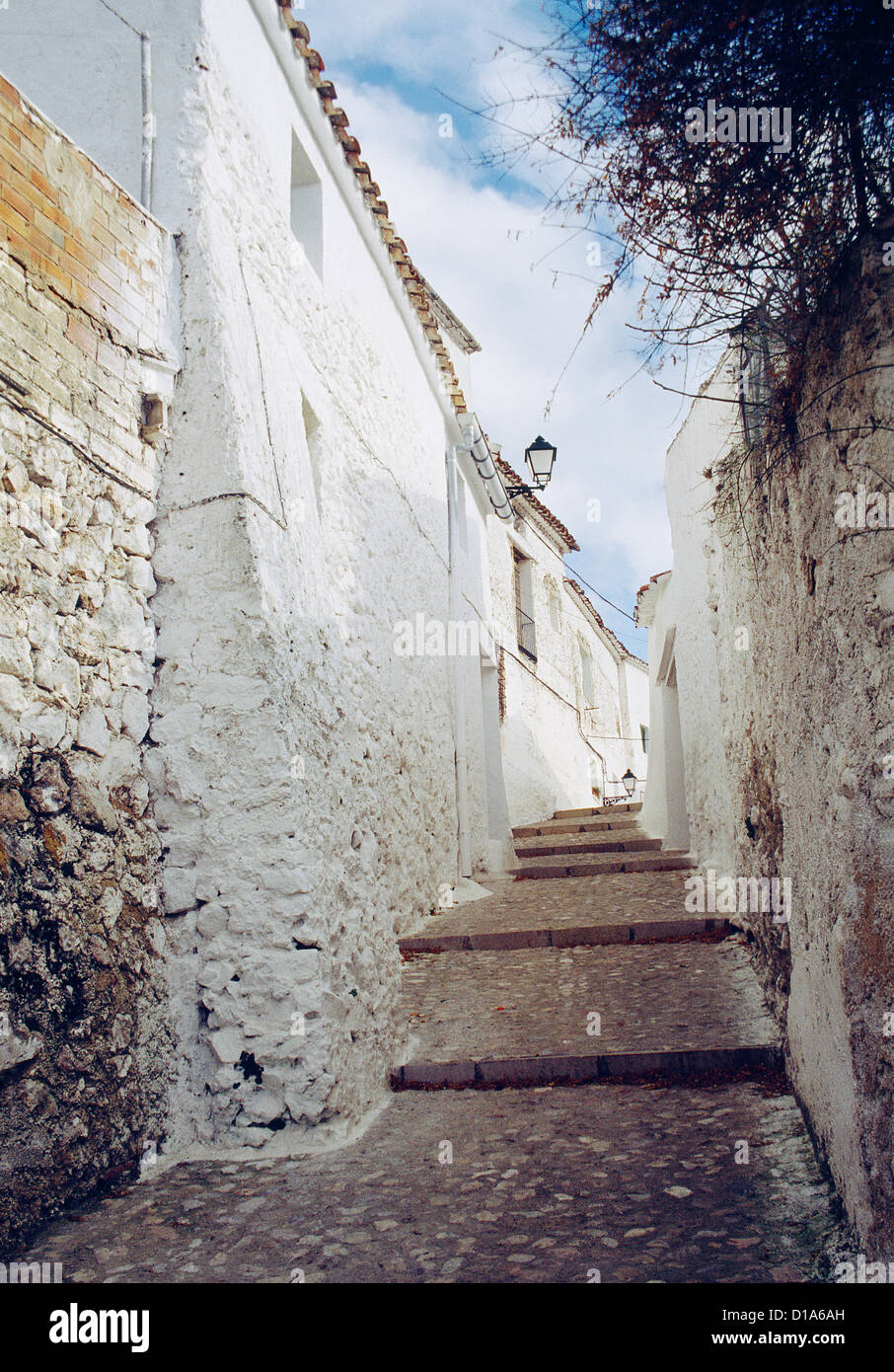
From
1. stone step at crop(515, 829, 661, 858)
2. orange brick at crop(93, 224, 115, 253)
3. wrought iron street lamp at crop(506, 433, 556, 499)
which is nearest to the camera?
orange brick at crop(93, 224, 115, 253)

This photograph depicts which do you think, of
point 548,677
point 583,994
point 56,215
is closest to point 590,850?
point 583,994

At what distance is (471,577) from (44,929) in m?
7.30

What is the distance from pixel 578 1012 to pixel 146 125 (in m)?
4.35

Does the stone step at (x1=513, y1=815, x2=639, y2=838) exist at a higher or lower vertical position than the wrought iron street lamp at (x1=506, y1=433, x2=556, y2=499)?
lower

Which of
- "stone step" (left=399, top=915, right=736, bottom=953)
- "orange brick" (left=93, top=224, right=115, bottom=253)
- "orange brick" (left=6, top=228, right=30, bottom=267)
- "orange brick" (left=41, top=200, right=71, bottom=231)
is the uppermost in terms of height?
"orange brick" (left=93, top=224, right=115, bottom=253)

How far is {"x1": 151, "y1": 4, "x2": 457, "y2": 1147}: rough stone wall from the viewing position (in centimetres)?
331

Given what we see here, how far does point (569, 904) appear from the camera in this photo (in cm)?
689

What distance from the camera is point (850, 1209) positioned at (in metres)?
2.43

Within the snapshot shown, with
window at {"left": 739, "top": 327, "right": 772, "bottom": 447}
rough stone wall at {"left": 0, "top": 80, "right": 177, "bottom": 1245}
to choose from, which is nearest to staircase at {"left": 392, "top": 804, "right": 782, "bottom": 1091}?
rough stone wall at {"left": 0, "top": 80, "right": 177, "bottom": 1245}

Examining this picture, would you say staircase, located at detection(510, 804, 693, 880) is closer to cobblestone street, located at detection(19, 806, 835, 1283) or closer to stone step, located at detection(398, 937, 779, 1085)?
stone step, located at detection(398, 937, 779, 1085)

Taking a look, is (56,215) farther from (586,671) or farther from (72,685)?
(586,671)

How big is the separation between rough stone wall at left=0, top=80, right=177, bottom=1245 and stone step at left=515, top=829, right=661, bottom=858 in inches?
266
